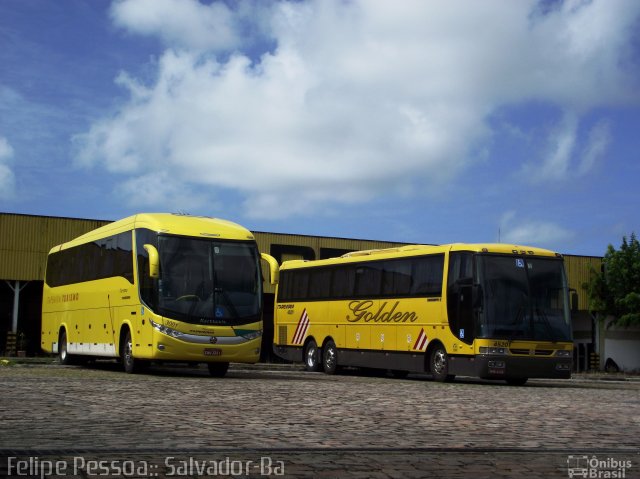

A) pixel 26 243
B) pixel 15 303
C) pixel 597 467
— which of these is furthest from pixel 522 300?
pixel 26 243

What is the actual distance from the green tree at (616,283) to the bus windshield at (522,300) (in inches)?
1019

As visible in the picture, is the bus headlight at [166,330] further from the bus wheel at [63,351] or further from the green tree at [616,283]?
the green tree at [616,283]

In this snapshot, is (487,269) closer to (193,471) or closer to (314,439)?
(314,439)

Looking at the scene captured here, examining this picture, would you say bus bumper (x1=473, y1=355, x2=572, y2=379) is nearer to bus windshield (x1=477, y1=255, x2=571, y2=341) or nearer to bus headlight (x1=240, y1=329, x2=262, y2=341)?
bus windshield (x1=477, y1=255, x2=571, y2=341)

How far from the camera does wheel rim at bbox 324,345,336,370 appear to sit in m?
29.6

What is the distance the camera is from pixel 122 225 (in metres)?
24.6

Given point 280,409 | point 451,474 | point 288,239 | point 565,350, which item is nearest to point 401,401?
point 280,409

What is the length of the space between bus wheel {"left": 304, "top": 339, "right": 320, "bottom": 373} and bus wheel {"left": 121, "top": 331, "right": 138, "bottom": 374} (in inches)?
318

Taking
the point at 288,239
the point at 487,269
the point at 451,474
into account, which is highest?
the point at 288,239

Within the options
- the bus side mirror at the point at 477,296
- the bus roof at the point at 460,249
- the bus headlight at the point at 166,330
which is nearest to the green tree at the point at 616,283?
the bus roof at the point at 460,249

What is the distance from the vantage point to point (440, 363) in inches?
961

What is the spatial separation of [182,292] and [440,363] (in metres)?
6.80

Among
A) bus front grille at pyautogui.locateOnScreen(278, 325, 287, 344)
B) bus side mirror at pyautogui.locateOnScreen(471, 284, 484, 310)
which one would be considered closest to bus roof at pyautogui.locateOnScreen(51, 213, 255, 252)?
bus side mirror at pyautogui.locateOnScreen(471, 284, 484, 310)

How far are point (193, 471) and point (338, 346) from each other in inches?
882
